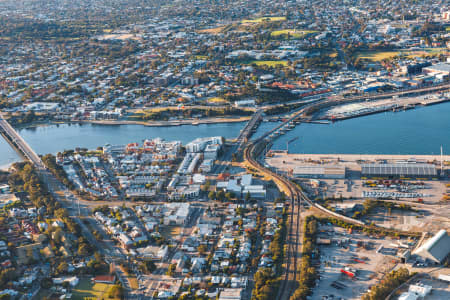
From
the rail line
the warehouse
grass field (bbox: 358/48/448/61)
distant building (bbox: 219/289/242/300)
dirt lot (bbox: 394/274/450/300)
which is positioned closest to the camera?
dirt lot (bbox: 394/274/450/300)

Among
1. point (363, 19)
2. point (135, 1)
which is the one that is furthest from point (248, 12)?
point (135, 1)

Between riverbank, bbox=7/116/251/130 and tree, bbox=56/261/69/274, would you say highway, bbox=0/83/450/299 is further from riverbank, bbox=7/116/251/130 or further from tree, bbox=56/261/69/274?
tree, bbox=56/261/69/274

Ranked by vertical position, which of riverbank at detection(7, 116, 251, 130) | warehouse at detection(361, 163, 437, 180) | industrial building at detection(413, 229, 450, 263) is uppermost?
riverbank at detection(7, 116, 251, 130)

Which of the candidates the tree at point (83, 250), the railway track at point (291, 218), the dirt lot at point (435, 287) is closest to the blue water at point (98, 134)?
the railway track at point (291, 218)

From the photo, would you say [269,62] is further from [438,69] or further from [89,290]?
[89,290]

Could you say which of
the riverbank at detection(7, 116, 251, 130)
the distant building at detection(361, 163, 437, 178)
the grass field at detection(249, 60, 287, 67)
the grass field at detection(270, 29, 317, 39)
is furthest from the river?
the grass field at detection(270, 29, 317, 39)

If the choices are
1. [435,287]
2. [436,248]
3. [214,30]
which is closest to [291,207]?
[436,248]

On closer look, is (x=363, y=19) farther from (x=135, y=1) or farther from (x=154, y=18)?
(x=135, y=1)

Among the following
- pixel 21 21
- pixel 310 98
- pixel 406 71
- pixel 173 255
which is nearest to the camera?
pixel 173 255
